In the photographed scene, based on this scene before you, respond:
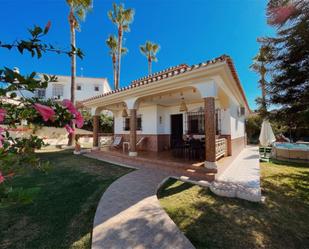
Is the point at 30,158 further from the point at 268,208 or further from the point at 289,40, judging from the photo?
the point at 289,40

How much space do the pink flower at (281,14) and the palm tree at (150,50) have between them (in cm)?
2240

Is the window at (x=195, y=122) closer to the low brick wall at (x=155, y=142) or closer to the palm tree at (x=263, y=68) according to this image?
A: the low brick wall at (x=155, y=142)

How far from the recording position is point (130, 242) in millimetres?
3053

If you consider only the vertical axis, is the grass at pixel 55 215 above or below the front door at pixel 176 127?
below

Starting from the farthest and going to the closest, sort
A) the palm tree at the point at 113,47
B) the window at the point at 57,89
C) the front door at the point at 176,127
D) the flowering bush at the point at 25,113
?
the window at the point at 57,89
the palm tree at the point at 113,47
the front door at the point at 176,127
the flowering bush at the point at 25,113

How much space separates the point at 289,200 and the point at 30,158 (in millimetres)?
6643

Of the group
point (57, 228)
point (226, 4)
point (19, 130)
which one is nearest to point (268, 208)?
point (57, 228)

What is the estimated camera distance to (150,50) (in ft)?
88.0

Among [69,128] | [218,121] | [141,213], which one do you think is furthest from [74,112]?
[218,121]

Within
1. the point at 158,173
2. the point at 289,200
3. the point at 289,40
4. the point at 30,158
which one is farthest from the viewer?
the point at 158,173

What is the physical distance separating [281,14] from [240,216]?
7199 millimetres

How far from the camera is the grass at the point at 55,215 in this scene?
315 cm

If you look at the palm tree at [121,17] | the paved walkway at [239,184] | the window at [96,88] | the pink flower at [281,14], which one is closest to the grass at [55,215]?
the paved walkway at [239,184]

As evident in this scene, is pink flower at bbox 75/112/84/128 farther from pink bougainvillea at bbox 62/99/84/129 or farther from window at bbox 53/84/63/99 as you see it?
window at bbox 53/84/63/99
